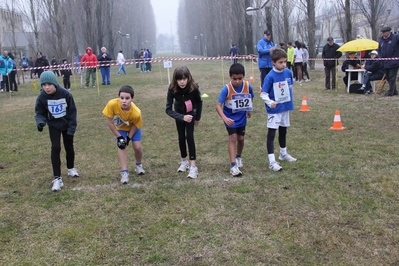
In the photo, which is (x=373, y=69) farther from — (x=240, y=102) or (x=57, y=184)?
(x=57, y=184)

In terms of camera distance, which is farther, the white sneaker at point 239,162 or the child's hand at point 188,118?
the white sneaker at point 239,162

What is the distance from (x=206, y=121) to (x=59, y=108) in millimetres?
4646

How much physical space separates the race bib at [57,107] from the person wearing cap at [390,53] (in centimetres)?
983

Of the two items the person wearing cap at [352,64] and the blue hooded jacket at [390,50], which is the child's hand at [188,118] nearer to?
the blue hooded jacket at [390,50]

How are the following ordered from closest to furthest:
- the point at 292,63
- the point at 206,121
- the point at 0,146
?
Result: 1. the point at 0,146
2. the point at 206,121
3. the point at 292,63

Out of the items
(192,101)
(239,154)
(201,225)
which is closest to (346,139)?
(239,154)

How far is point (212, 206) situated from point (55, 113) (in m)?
2.45

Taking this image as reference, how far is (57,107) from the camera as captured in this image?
5156 millimetres

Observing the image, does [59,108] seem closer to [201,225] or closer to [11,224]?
[11,224]

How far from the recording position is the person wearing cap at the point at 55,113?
5035 mm

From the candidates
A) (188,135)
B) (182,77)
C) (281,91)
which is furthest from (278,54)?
(188,135)

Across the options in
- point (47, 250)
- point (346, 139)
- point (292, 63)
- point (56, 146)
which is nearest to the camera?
point (47, 250)

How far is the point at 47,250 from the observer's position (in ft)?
11.6

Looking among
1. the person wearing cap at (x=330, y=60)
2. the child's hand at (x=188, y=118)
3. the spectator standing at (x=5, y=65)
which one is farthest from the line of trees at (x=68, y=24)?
the child's hand at (x=188, y=118)
